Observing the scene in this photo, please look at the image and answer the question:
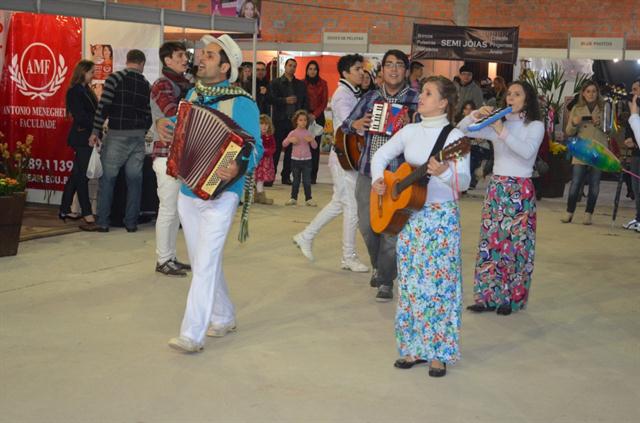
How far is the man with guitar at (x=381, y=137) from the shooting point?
671 cm

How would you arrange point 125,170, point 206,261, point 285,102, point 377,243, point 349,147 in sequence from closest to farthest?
point 206,261 → point 377,243 → point 349,147 → point 125,170 → point 285,102

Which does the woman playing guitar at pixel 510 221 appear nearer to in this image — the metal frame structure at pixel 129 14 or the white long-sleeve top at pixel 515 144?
the white long-sleeve top at pixel 515 144

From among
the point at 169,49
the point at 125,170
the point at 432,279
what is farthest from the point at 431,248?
the point at 125,170

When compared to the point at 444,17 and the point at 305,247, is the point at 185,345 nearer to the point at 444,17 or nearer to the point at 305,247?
the point at 305,247

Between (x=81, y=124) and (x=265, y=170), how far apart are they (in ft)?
10.1

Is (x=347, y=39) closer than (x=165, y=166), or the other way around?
(x=165, y=166)

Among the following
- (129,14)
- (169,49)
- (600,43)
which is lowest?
(169,49)

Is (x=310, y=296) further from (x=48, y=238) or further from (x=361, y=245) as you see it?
(x=48, y=238)

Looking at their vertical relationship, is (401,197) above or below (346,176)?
above

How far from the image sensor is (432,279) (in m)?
5.08

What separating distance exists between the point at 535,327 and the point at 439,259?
1.52 meters

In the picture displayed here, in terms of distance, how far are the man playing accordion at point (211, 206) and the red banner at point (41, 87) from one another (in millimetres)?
5041

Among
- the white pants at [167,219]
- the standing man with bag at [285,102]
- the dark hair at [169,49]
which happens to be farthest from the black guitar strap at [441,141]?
the standing man with bag at [285,102]

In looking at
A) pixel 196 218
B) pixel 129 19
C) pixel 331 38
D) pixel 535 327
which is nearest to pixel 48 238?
pixel 129 19
